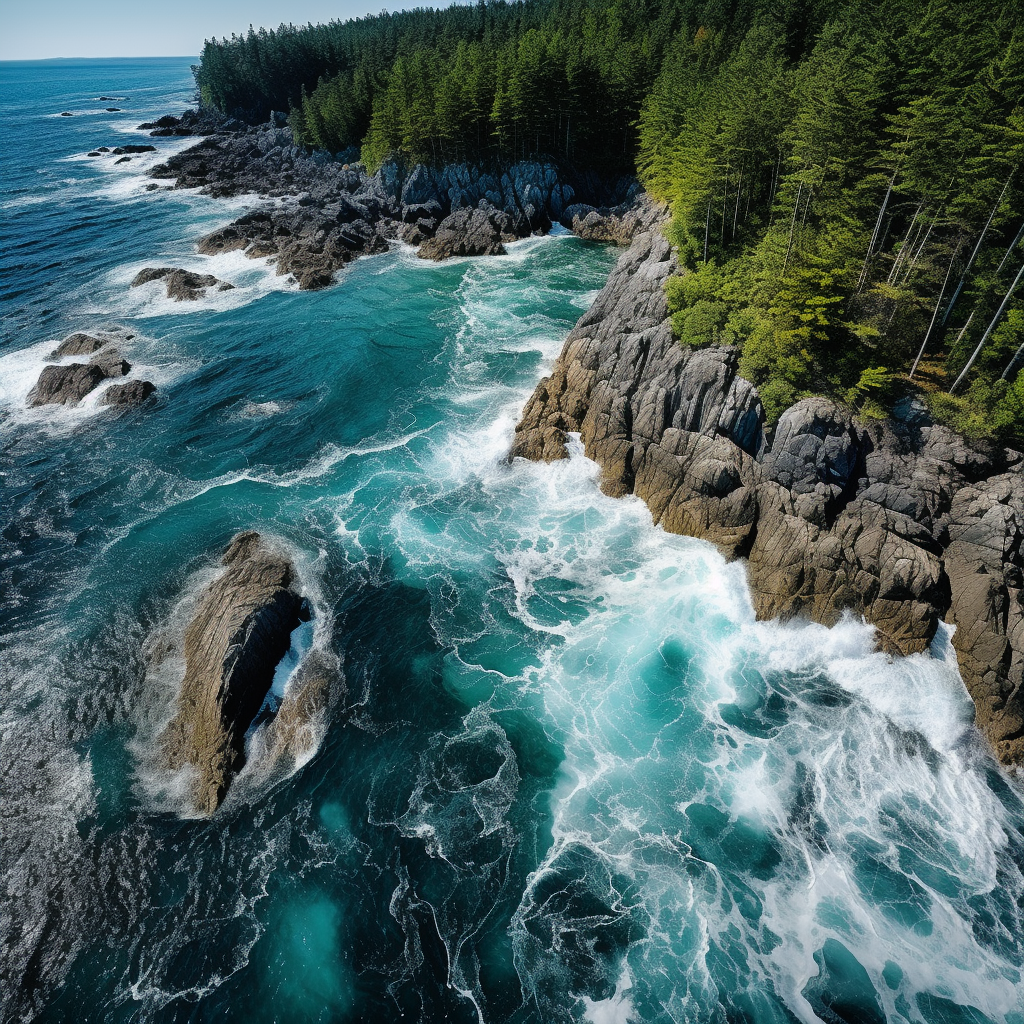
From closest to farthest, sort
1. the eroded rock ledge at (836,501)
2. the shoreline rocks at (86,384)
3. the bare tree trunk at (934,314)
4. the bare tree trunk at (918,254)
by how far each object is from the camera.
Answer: the eroded rock ledge at (836,501) < the bare tree trunk at (934,314) < the bare tree trunk at (918,254) < the shoreline rocks at (86,384)

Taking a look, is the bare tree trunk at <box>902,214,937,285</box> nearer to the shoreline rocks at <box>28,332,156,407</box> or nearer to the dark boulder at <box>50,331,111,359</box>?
the shoreline rocks at <box>28,332,156,407</box>

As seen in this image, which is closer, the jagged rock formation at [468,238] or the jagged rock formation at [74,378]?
the jagged rock formation at [74,378]

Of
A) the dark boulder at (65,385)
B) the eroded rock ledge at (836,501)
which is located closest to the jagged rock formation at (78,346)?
the dark boulder at (65,385)

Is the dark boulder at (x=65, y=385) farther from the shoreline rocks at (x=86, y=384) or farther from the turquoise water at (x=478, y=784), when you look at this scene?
the turquoise water at (x=478, y=784)

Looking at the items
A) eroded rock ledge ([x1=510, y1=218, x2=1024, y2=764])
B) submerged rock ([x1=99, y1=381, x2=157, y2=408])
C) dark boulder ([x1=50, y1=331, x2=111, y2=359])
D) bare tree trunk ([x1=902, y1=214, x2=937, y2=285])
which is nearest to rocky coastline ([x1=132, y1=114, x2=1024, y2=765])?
eroded rock ledge ([x1=510, y1=218, x2=1024, y2=764])

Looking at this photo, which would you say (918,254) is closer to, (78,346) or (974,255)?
(974,255)

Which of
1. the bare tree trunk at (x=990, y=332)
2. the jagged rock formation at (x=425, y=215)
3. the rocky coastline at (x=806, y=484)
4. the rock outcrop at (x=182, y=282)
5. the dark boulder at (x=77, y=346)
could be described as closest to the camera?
the rocky coastline at (x=806, y=484)
